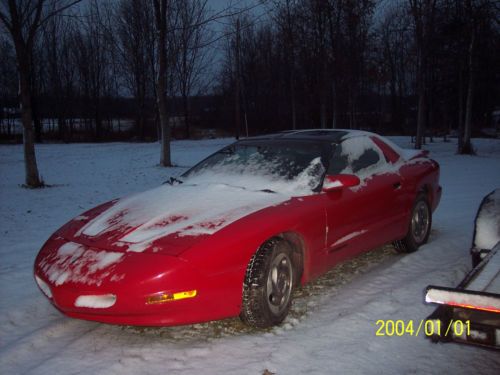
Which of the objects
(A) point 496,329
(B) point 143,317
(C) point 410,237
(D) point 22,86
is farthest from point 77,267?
(D) point 22,86

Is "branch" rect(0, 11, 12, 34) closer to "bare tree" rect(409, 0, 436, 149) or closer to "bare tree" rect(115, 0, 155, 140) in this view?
"bare tree" rect(409, 0, 436, 149)

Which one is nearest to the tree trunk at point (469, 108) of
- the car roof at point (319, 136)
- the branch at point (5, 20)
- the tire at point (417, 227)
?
the tire at point (417, 227)

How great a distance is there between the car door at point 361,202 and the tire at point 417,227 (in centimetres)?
47

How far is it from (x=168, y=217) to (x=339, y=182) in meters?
1.40

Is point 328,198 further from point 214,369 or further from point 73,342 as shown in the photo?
point 73,342

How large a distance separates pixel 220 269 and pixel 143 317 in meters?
0.54

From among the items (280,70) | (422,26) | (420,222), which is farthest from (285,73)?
(420,222)

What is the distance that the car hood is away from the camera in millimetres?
3002

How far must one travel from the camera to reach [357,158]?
4344mm

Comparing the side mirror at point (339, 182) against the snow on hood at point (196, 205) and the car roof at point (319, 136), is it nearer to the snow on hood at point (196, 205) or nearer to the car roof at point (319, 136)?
the snow on hood at point (196, 205)

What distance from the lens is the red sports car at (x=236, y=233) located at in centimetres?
277

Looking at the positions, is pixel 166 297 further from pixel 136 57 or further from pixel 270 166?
pixel 136 57

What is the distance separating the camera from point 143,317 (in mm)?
2740

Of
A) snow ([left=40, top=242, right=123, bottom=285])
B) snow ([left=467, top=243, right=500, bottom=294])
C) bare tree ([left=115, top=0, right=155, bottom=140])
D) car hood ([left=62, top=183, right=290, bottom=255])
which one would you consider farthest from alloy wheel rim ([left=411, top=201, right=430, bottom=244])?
bare tree ([left=115, top=0, right=155, bottom=140])
